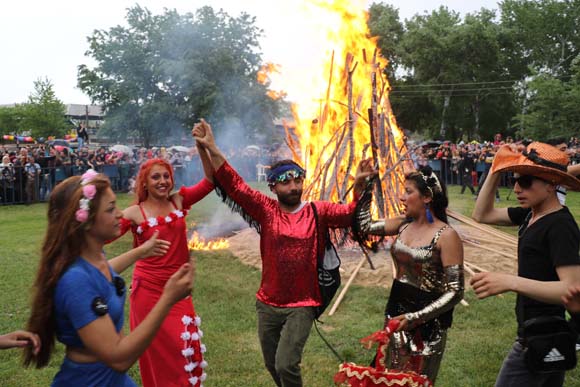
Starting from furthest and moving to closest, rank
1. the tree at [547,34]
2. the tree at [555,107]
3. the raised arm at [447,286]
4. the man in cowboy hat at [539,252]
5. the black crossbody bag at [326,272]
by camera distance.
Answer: the tree at [547,34], the tree at [555,107], the black crossbody bag at [326,272], the raised arm at [447,286], the man in cowboy hat at [539,252]

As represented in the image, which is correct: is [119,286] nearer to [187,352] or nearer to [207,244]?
[187,352]

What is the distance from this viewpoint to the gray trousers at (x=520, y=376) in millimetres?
3424

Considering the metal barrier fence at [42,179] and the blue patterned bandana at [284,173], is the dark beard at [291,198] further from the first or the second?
the metal barrier fence at [42,179]


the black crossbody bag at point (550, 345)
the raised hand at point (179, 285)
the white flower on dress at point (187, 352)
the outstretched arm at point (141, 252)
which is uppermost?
the raised hand at point (179, 285)

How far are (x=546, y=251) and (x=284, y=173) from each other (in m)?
2.01

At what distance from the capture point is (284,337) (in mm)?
4465

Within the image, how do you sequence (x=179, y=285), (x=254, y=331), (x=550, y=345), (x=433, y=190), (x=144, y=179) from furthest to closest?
(x=254, y=331)
(x=144, y=179)
(x=433, y=190)
(x=550, y=345)
(x=179, y=285)

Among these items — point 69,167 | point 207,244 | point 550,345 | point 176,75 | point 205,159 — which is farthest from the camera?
point 176,75

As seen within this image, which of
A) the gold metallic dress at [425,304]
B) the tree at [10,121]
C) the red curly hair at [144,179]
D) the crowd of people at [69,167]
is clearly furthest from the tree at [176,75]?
the gold metallic dress at [425,304]

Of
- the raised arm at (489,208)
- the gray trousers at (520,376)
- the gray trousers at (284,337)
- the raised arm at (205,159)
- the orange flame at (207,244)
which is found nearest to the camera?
the gray trousers at (520,376)

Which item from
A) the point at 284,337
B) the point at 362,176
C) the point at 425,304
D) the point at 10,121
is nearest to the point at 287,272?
the point at 284,337

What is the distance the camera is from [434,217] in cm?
405

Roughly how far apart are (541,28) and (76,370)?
5489 centimetres

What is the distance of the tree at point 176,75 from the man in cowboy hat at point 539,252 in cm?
3000
